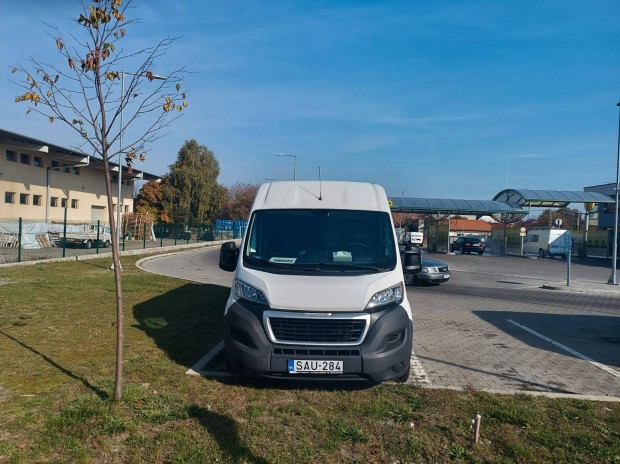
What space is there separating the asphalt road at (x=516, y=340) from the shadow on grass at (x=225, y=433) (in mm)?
2597

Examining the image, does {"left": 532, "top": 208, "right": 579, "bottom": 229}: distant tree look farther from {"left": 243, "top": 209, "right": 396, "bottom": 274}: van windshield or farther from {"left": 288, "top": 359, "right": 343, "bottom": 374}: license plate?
{"left": 288, "top": 359, "right": 343, "bottom": 374}: license plate

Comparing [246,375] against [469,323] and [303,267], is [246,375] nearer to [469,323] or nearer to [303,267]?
[303,267]

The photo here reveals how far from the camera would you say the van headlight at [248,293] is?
18.1 ft

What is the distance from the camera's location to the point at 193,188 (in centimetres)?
6041

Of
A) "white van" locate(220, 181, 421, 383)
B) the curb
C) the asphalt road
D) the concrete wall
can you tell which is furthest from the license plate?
the concrete wall

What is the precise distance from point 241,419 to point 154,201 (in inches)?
2293

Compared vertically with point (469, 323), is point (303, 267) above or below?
above

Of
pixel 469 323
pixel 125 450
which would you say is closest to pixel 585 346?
pixel 469 323

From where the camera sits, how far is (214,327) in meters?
9.05

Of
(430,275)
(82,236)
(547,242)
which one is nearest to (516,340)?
(430,275)

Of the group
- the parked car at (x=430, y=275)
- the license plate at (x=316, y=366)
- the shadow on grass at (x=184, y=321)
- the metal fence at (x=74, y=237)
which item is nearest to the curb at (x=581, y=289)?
the parked car at (x=430, y=275)

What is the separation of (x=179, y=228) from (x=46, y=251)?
58.4 ft

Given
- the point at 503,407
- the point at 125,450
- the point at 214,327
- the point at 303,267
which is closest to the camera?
the point at 125,450

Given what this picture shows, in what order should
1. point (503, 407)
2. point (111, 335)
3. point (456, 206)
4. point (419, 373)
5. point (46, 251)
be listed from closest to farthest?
point (503, 407)
point (419, 373)
point (111, 335)
point (46, 251)
point (456, 206)
